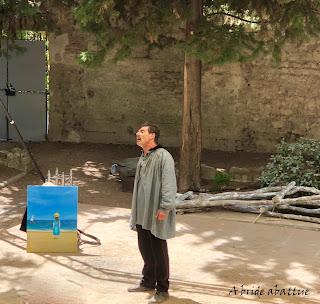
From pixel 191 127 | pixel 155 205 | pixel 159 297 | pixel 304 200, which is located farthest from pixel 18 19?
pixel 159 297

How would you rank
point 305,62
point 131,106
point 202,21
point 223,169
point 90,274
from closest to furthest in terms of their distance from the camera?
1. point 90,274
2. point 202,21
3. point 223,169
4. point 305,62
5. point 131,106

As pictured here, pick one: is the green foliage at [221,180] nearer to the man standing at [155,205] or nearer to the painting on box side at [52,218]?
the painting on box side at [52,218]

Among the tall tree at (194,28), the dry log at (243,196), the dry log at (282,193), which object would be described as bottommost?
the dry log at (243,196)

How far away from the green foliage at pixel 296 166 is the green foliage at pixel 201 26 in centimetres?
188

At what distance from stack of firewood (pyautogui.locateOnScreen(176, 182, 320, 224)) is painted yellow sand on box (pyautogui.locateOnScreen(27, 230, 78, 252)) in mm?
2408

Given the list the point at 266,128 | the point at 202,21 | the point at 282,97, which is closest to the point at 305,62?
the point at 282,97

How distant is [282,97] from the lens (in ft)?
42.8

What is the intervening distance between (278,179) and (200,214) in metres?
1.82

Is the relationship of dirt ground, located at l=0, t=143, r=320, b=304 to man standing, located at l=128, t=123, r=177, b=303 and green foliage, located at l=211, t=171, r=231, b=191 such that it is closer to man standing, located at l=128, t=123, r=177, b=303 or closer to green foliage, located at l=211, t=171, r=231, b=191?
man standing, located at l=128, t=123, r=177, b=303

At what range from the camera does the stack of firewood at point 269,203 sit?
8.80 metres

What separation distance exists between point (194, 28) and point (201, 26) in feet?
0.94

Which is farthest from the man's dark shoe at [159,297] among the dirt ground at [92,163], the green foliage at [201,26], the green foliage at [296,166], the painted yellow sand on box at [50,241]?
the green foliage at [296,166]

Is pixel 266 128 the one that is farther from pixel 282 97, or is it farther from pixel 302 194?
pixel 302 194

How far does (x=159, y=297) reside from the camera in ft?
18.1
